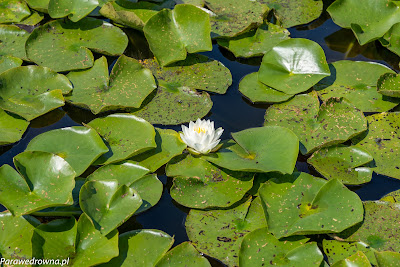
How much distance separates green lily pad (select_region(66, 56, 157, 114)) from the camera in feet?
9.39

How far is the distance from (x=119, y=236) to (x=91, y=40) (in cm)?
182

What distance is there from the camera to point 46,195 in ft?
7.08

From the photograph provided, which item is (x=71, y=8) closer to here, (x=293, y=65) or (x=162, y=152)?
(x=162, y=152)

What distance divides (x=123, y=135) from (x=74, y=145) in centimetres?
30

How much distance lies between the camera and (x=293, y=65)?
10.1 ft

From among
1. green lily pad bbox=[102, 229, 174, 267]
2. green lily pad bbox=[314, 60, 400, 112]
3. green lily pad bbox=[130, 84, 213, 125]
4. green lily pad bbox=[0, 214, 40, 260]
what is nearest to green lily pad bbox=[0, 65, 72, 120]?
green lily pad bbox=[130, 84, 213, 125]

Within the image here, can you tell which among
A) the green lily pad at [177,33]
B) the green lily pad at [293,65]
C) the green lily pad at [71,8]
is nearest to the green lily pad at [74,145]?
the green lily pad at [177,33]

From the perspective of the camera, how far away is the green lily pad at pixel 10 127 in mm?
2676

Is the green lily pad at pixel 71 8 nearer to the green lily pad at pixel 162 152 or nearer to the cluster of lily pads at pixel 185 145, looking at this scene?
the cluster of lily pads at pixel 185 145

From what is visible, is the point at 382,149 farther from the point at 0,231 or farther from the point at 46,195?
the point at 0,231

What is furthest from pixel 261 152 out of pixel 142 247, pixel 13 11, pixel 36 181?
pixel 13 11

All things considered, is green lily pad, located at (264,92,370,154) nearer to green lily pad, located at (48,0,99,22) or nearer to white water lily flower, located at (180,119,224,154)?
white water lily flower, located at (180,119,224,154)

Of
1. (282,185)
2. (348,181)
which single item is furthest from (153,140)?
(348,181)

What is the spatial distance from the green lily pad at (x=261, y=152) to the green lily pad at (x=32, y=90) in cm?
119
